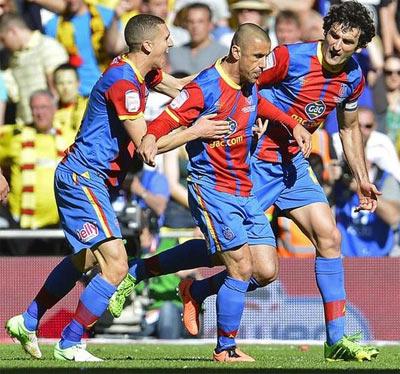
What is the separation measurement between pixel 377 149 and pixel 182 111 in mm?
5276

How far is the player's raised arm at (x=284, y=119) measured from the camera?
891cm

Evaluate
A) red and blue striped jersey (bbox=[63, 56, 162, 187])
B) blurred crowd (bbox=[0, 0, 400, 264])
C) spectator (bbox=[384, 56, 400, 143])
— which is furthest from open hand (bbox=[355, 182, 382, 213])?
spectator (bbox=[384, 56, 400, 143])

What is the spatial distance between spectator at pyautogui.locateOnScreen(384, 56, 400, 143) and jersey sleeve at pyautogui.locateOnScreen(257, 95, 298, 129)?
19.4ft

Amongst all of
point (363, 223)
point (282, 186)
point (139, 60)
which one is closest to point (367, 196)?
point (282, 186)

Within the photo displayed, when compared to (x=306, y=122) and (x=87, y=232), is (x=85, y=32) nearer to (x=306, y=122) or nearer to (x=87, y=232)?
(x=306, y=122)

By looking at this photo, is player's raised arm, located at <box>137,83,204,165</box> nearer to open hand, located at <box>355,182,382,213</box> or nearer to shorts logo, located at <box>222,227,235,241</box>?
shorts logo, located at <box>222,227,235,241</box>

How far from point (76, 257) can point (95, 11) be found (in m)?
6.14

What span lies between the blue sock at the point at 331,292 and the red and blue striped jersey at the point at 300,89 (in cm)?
87

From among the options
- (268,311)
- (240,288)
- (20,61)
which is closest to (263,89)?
(240,288)

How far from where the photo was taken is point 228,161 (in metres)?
8.93

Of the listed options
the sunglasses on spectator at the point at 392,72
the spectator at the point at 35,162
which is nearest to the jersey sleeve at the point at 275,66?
the spectator at the point at 35,162

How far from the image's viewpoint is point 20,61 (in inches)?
579

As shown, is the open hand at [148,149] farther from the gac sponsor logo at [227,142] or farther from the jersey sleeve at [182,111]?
the gac sponsor logo at [227,142]

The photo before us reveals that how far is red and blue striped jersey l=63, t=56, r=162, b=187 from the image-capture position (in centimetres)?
887
